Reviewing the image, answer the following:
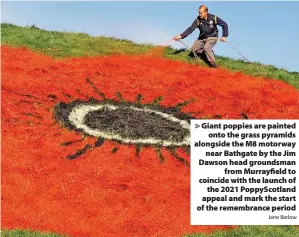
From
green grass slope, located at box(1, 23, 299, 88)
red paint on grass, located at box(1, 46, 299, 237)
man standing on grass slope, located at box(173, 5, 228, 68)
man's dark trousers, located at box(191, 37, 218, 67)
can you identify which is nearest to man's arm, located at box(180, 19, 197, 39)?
man standing on grass slope, located at box(173, 5, 228, 68)

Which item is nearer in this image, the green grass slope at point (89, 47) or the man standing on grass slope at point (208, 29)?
the green grass slope at point (89, 47)

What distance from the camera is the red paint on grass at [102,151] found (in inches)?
391

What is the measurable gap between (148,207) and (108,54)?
348 inches

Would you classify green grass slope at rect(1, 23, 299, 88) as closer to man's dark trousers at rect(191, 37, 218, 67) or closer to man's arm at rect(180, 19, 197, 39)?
man's dark trousers at rect(191, 37, 218, 67)

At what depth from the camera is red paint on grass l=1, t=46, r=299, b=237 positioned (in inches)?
391

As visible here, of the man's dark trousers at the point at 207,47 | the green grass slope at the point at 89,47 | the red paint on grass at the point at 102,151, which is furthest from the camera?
the man's dark trousers at the point at 207,47

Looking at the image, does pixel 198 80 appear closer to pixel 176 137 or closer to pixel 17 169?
pixel 176 137

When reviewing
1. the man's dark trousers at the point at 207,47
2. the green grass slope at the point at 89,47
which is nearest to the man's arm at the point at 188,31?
the man's dark trousers at the point at 207,47

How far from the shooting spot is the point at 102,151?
12266mm

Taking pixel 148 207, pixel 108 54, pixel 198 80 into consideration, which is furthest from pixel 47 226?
pixel 108 54

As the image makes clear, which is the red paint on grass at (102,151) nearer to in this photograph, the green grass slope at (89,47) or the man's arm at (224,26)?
the green grass slope at (89,47)

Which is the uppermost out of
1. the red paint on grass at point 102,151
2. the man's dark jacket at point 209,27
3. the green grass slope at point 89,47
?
the man's dark jacket at point 209,27

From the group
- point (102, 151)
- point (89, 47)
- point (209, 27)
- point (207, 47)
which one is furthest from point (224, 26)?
point (102, 151)

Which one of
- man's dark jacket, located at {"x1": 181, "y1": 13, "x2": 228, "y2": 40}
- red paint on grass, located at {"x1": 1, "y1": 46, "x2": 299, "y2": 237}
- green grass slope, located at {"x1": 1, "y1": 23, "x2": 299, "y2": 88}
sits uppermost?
man's dark jacket, located at {"x1": 181, "y1": 13, "x2": 228, "y2": 40}
